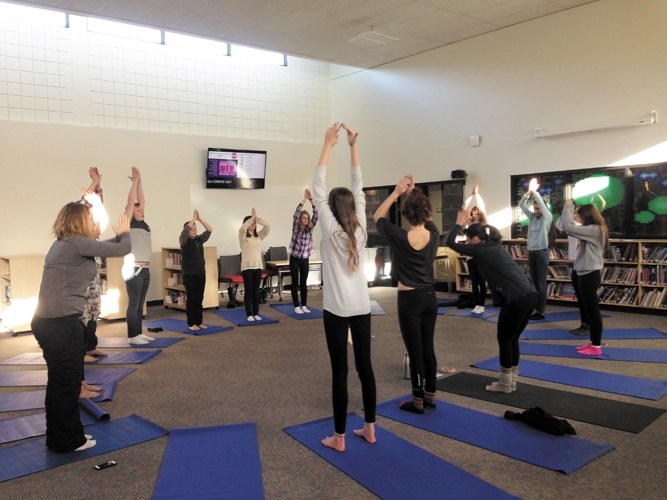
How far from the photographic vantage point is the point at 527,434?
3.49 m

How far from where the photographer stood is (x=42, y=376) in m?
5.13

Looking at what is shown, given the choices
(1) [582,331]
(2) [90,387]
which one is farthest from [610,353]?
(2) [90,387]

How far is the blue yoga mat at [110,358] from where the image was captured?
222 inches

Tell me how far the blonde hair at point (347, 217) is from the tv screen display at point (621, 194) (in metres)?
6.26

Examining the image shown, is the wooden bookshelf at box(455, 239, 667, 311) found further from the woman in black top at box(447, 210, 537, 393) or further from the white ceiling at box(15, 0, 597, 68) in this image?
the woman in black top at box(447, 210, 537, 393)

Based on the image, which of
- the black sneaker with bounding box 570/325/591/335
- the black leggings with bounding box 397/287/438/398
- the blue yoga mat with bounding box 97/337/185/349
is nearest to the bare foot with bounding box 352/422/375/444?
the black leggings with bounding box 397/287/438/398

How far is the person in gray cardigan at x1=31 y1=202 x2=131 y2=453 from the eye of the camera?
3279 mm

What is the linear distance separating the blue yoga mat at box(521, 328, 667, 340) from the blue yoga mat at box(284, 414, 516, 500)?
3.44 meters

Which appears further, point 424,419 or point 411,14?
point 411,14

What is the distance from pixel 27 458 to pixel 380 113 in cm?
947

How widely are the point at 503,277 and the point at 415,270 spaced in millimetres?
808

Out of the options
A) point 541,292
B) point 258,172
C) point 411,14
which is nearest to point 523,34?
point 411,14

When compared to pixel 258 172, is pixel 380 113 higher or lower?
higher

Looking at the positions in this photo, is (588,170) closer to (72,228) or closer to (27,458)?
(72,228)
